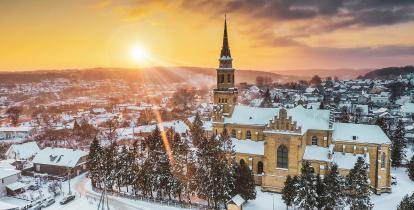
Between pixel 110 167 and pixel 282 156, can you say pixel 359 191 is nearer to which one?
pixel 282 156

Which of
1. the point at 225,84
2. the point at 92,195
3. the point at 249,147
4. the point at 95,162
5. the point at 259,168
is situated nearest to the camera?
the point at 92,195

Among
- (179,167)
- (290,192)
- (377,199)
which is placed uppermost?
(179,167)

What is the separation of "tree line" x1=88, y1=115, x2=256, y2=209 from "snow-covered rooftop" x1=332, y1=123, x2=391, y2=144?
639 inches

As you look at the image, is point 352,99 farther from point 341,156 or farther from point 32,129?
point 32,129

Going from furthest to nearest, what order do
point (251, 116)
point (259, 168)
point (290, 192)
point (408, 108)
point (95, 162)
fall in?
point (408, 108) → point (251, 116) → point (95, 162) → point (259, 168) → point (290, 192)

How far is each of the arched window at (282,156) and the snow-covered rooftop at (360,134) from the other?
795 cm

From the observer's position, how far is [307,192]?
40.9 meters

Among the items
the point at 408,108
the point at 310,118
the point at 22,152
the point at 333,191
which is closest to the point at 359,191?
the point at 333,191

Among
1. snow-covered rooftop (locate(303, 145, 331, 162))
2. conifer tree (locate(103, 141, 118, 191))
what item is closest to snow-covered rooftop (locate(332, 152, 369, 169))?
snow-covered rooftop (locate(303, 145, 331, 162))

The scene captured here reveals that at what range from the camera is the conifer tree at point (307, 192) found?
4069 cm

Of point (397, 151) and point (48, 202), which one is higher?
point (397, 151)

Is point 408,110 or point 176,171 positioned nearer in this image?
point 176,171

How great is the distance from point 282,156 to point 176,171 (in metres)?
15.7

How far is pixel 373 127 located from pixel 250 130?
18747mm
